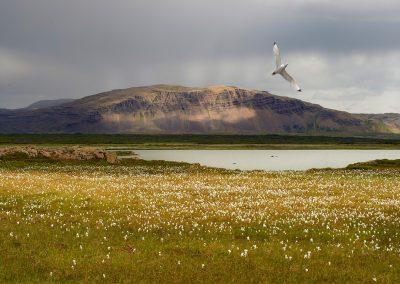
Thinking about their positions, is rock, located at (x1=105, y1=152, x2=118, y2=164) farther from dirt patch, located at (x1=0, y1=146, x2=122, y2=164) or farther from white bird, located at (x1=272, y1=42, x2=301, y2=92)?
white bird, located at (x1=272, y1=42, x2=301, y2=92)

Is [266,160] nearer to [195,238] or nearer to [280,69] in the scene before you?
[280,69]

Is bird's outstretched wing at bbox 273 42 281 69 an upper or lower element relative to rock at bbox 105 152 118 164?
upper

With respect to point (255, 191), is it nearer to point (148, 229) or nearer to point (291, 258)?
point (148, 229)

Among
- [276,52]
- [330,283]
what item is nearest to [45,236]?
[330,283]

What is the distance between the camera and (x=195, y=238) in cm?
1587

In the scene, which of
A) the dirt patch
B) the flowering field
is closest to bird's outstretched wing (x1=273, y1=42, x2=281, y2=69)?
the flowering field

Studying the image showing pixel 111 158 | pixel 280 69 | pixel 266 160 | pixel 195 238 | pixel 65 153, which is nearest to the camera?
pixel 195 238

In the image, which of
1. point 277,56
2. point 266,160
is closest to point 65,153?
point 266,160

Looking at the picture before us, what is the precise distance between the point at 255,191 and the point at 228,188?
2660 millimetres

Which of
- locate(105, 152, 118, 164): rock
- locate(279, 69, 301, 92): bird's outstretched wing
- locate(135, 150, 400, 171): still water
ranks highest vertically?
locate(279, 69, 301, 92): bird's outstretched wing

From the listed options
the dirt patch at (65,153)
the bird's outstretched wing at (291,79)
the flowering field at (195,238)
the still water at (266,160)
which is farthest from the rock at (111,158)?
the bird's outstretched wing at (291,79)

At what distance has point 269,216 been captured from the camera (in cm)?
2033

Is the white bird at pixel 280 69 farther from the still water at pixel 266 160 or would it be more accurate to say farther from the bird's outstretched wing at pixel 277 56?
the still water at pixel 266 160

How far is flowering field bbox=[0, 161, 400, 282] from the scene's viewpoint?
12039mm
